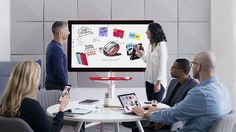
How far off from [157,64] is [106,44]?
3.99ft

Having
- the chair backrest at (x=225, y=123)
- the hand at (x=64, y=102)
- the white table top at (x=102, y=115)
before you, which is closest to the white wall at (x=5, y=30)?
the white table top at (x=102, y=115)

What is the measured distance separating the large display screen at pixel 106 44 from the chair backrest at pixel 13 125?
3163 millimetres

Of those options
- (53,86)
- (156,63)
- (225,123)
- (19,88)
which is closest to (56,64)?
(53,86)

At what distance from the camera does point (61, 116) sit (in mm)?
2725

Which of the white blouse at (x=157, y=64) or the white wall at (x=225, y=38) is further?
the white wall at (x=225, y=38)

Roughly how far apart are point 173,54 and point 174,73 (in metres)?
2.19

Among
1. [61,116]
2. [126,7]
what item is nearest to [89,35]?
[126,7]

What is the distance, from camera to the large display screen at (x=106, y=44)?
533cm

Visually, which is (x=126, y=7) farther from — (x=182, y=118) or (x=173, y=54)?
(x=182, y=118)

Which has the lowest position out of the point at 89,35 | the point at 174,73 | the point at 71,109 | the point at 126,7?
the point at 71,109

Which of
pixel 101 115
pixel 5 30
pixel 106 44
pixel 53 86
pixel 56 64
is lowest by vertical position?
pixel 101 115

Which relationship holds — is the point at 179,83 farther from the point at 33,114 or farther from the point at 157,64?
the point at 33,114

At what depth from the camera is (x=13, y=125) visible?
219 cm

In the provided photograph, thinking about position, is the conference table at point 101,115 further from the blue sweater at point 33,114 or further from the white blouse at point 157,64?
the white blouse at point 157,64
